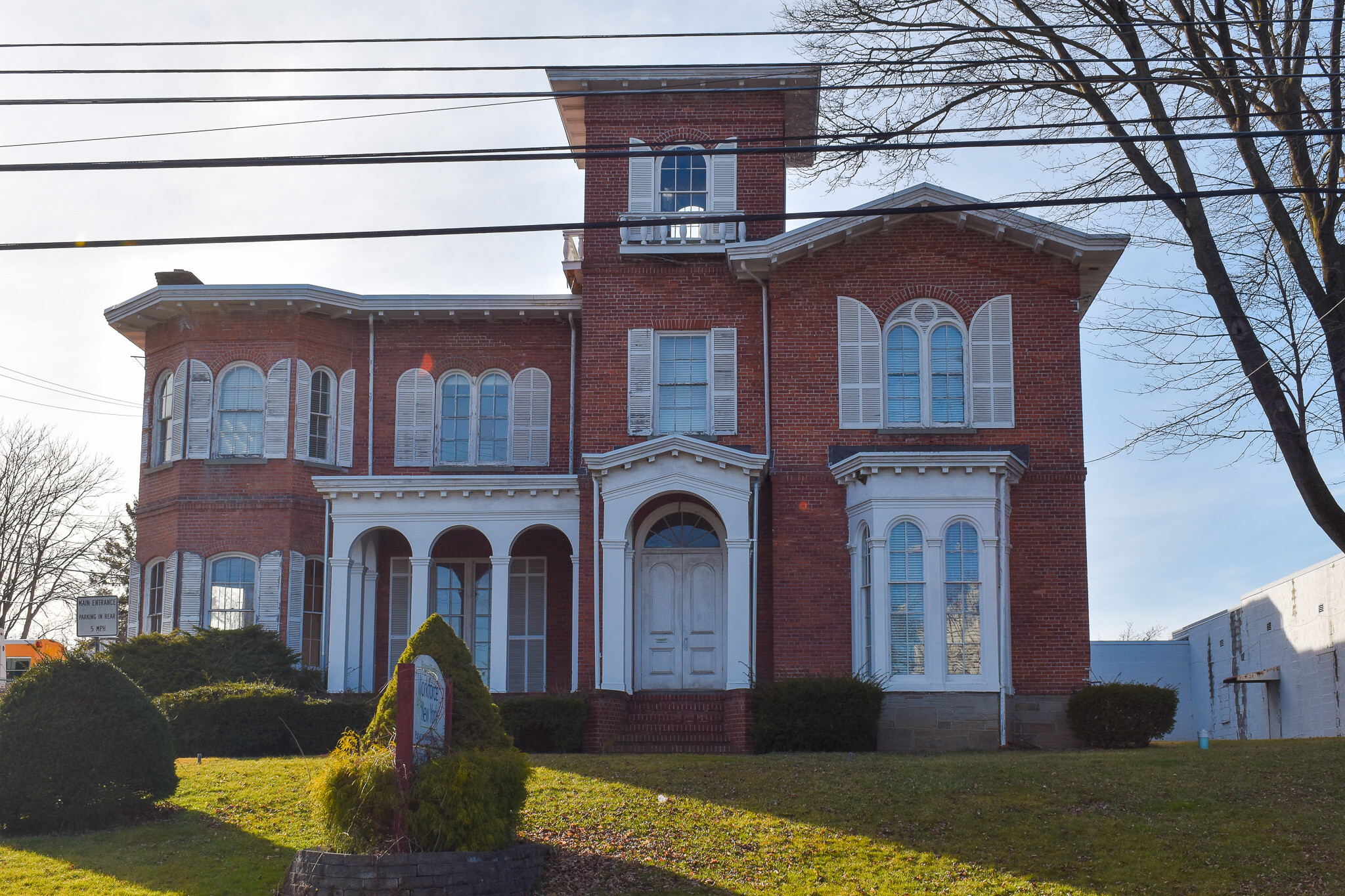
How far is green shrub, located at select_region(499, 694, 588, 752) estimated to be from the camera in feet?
64.4

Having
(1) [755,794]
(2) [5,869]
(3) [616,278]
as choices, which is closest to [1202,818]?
(1) [755,794]

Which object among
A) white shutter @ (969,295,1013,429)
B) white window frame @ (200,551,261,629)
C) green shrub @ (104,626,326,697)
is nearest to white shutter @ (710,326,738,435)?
white shutter @ (969,295,1013,429)

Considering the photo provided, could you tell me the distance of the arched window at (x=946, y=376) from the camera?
21.6m

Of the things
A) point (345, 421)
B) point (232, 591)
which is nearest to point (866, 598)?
point (345, 421)

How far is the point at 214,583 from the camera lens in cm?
2373

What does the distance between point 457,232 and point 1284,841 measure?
9304 millimetres

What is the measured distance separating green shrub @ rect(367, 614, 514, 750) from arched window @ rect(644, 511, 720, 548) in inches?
406

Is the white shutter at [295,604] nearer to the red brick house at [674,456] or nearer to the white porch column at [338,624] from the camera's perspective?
the red brick house at [674,456]

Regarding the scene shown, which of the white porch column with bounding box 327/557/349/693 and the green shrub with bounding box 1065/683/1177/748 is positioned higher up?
the white porch column with bounding box 327/557/349/693

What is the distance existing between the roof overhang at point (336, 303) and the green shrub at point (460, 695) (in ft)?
39.9

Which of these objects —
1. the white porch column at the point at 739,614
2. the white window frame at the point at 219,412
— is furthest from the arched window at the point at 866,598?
the white window frame at the point at 219,412

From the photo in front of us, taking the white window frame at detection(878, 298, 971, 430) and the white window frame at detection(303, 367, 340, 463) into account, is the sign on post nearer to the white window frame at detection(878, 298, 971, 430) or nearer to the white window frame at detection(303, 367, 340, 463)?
the white window frame at detection(303, 367, 340, 463)

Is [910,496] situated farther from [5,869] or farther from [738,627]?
[5,869]

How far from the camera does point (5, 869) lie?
1202 centimetres
